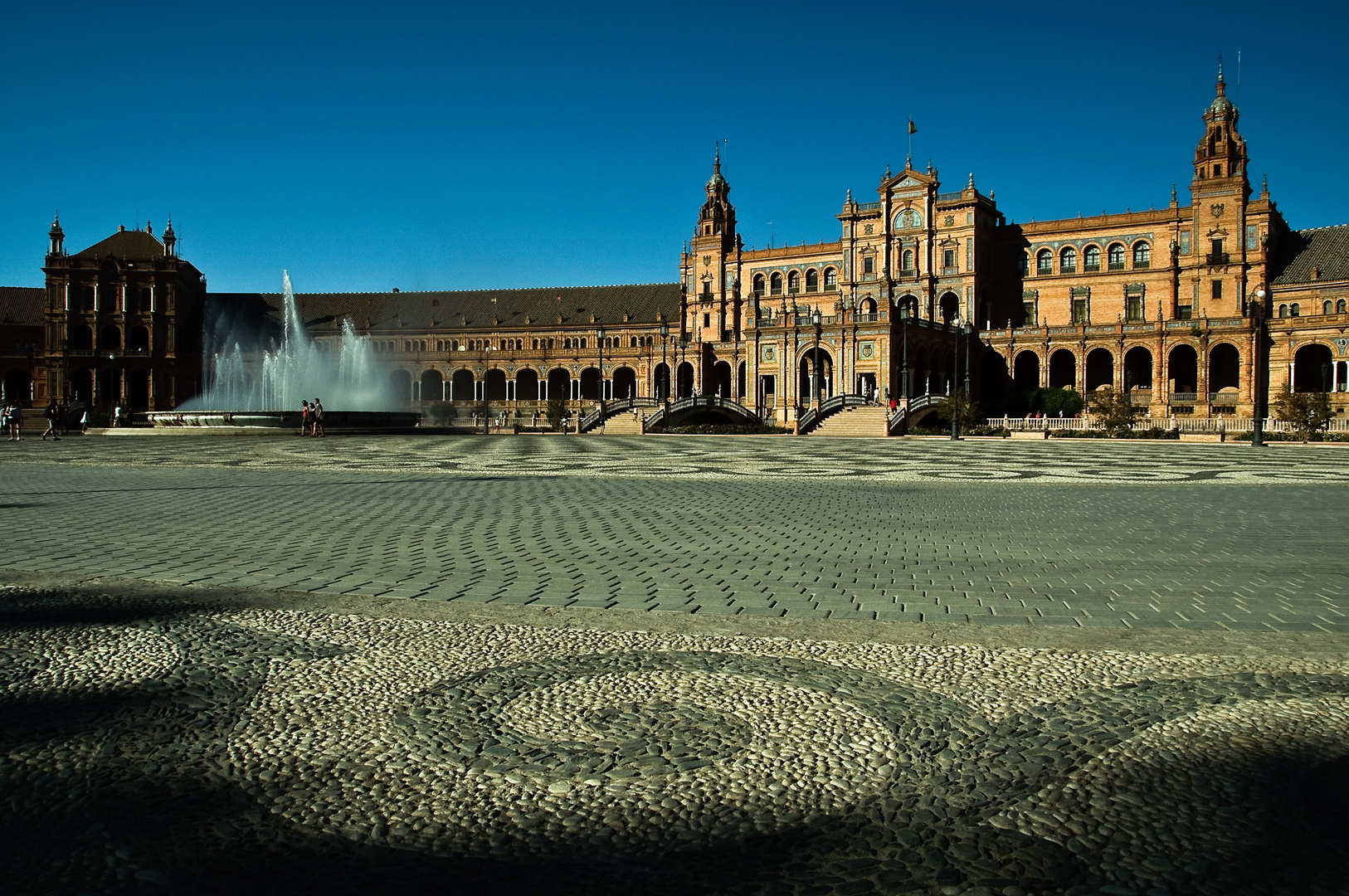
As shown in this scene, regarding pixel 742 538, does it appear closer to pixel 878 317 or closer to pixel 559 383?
pixel 878 317

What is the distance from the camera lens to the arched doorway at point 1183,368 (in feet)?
234

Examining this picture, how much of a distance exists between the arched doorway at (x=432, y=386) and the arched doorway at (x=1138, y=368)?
2644 inches

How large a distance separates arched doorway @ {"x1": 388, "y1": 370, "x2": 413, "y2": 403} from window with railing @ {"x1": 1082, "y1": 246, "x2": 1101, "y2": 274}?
67.4 metres

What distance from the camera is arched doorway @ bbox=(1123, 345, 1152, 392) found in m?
72.6

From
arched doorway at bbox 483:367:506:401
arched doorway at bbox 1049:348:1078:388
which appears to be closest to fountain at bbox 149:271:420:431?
arched doorway at bbox 483:367:506:401

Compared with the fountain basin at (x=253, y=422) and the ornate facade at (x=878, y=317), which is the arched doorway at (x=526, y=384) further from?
the fountain basin at (x=253, y=422)

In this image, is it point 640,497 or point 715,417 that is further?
point 715,417

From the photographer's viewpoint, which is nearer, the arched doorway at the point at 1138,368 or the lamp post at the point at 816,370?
the lamp post at the point at 816,370

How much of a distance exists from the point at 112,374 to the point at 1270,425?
100980 millimetres

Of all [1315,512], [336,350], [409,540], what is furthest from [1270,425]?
[336,350]

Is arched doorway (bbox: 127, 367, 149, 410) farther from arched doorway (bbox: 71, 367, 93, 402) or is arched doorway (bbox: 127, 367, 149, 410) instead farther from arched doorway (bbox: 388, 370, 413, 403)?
arched doorway (bbox: 388, 370, 413, 403)

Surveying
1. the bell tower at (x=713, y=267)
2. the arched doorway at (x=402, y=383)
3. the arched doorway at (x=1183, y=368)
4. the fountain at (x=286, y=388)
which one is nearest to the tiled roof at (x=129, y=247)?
the fountain at (x=286, y=388)

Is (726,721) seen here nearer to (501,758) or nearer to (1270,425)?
(501,758)

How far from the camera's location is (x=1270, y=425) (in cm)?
5131
